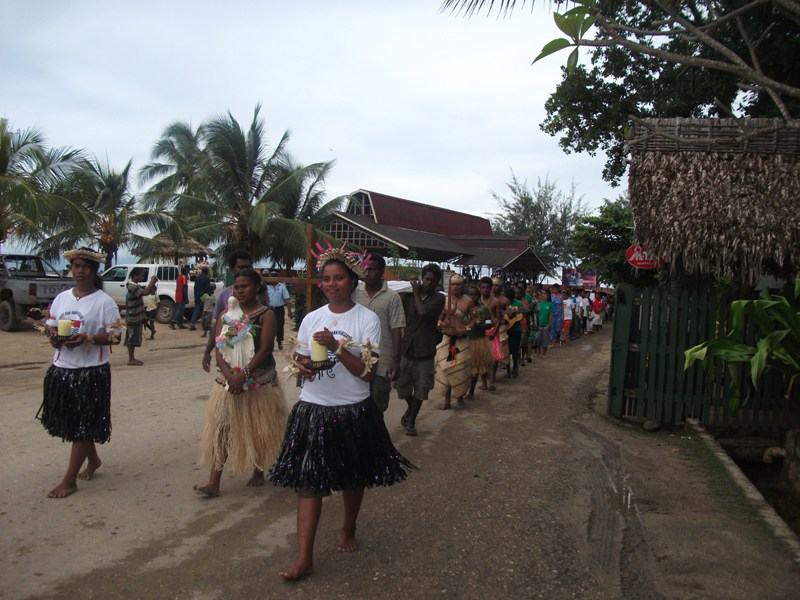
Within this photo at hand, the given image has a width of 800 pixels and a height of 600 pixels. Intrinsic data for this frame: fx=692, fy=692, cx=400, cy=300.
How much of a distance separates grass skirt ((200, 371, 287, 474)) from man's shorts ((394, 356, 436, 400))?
2.57 m

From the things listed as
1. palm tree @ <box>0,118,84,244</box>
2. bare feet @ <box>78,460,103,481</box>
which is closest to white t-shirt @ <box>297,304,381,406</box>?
bare feet @ <box>78,460,103,481</box>

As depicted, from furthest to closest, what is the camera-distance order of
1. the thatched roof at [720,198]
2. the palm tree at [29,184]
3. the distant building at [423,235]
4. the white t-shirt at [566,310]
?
1. the distant building at [423,235]
2. the white t-shirt at [566,310]
3. the palm tree at [29,184]
4. the thatched roof at [720,198]

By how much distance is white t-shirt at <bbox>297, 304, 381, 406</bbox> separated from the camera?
12.7 ft

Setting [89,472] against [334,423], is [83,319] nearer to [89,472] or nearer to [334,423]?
[89,472]

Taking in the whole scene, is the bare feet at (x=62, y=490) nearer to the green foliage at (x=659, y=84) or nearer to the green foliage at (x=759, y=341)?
the green foliage at (x=759, y=341)

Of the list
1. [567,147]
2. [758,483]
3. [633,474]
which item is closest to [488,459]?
[633,474]

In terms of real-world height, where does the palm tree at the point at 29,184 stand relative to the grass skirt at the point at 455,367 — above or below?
above

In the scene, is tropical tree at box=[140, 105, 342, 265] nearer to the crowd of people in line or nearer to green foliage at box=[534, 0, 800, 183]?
green foliage at box=[534, 0, 800, 183]

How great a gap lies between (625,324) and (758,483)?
2253 millimetres

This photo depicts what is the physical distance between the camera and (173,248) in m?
28.6

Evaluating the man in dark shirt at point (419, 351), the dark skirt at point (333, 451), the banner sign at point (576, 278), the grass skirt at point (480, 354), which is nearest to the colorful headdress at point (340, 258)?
the dark skirt at point (333, 451)

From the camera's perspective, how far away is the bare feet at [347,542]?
4160 mm

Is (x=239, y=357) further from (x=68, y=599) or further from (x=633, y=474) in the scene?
(x=633, y=474)

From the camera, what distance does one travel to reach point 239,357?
509 cm
